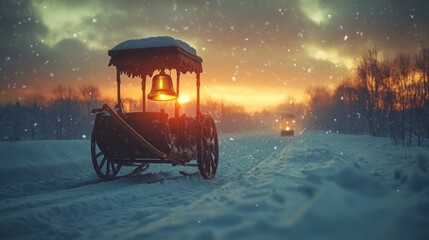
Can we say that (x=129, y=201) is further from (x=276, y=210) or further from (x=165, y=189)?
(x=276, y=210)

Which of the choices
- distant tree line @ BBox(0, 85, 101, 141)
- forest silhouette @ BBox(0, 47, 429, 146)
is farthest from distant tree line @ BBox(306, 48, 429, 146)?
distant tree line @ BBox(0, 85, 101, 141)

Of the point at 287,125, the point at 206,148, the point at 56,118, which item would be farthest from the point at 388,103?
the point at 56,118

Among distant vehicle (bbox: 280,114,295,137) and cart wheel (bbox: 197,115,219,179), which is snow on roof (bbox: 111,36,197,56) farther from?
distant vehicle (bbox: 280,114,295,137)

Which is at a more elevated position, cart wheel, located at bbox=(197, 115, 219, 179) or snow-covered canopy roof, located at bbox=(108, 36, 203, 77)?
snow-covered canopy roof, located at bbox=(108, 36, 203, 77)

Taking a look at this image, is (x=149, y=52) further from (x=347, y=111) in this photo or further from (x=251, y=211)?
(x=347, y=111)

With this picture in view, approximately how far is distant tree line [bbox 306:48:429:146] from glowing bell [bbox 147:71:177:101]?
48.1ft

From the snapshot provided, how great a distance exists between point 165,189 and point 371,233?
412 cm

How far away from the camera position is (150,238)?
9.31ft

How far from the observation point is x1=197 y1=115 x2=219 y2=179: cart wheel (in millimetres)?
7195

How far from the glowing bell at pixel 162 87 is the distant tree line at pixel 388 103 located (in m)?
14.7

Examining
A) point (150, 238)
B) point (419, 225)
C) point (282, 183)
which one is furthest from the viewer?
point (282, 183)

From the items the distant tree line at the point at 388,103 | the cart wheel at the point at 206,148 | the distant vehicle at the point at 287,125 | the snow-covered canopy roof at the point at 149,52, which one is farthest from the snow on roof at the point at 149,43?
the distant vehicle at the point at 287,125

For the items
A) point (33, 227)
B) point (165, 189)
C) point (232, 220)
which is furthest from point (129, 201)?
point (232, 220)

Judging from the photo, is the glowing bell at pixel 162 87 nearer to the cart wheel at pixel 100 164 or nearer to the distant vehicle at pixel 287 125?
the cart wheel at pixel 100 164
